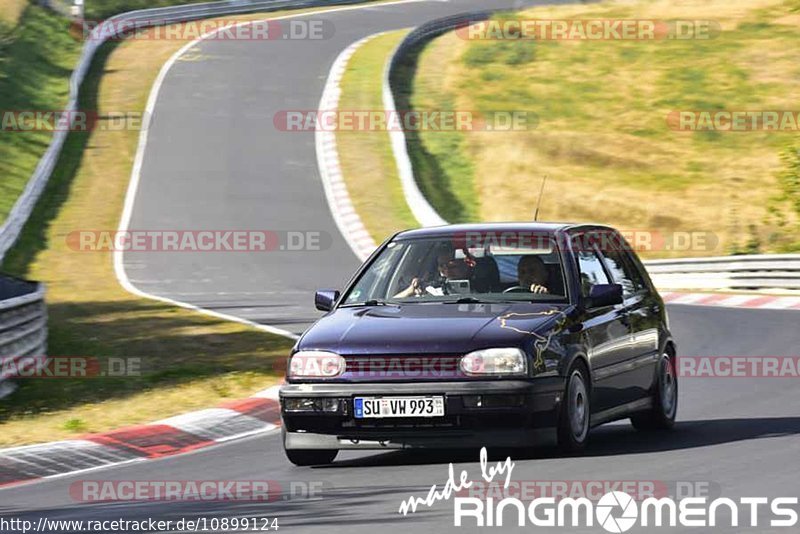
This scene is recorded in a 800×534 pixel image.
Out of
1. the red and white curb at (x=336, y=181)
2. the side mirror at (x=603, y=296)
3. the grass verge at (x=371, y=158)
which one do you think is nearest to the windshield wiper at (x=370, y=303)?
the side mirror at (x=603, y=296)

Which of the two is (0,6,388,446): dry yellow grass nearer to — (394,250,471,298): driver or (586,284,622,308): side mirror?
(394,250,471,298): driver

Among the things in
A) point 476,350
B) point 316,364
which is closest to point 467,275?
point 476,350

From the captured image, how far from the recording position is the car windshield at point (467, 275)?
34.8 feet

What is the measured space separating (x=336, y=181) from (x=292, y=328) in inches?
674

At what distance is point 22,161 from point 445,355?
30021mm

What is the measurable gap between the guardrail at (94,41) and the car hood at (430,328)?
19.4 meters

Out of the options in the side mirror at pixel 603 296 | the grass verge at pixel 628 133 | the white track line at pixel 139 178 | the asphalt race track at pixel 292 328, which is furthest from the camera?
the grass verge at pixel 628 133

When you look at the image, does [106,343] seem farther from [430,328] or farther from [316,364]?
[430,328]

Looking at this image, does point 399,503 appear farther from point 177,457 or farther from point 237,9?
point 237,9

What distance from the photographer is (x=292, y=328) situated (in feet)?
65.2

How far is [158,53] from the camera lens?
52719 millimetres

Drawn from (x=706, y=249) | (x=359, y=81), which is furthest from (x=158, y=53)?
(x=706, y=249)

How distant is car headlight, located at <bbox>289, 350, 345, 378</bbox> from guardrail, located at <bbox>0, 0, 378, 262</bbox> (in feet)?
64.1

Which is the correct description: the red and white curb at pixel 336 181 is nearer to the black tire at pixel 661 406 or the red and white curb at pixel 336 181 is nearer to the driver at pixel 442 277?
the black tire at pixel 661 406
